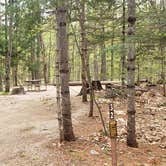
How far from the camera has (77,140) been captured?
639 centimetres

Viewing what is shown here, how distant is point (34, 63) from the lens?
24.4 m

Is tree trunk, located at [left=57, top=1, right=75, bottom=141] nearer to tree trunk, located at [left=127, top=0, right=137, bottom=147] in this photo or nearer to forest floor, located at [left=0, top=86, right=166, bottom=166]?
forest floor, located at [left=0, top=86, right=166, bottom=166]

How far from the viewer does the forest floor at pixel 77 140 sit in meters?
5.36

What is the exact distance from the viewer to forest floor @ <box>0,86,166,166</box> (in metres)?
5.36

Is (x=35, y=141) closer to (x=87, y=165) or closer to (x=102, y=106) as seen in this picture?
(x=87, y=165)

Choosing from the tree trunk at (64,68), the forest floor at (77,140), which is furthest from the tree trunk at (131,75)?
the tree trunk at (64,68)

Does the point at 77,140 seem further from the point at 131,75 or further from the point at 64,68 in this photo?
the point at 131,75

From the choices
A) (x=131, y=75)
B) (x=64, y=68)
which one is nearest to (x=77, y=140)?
(x=64, y=68)

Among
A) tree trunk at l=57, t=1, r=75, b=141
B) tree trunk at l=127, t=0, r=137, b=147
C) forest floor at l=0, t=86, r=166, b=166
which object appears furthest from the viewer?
tree trunk at l=57, t=1, r=75, b=141

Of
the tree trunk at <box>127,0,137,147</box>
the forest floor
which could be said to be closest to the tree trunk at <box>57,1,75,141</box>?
the forest floor

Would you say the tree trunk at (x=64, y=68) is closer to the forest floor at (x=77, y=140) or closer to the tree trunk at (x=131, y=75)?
the forest floor at (x=77, y=140)

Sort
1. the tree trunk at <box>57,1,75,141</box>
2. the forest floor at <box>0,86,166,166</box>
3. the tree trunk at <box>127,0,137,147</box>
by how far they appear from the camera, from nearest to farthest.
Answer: the forest floor at <box>0,86,166,166</box>
the tree trunk at <box>127,0,137,147</box>
the tree trunk at <box>57,1,75,141</box>

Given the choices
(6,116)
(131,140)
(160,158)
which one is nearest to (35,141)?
(131,140)

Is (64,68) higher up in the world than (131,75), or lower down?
higher up
